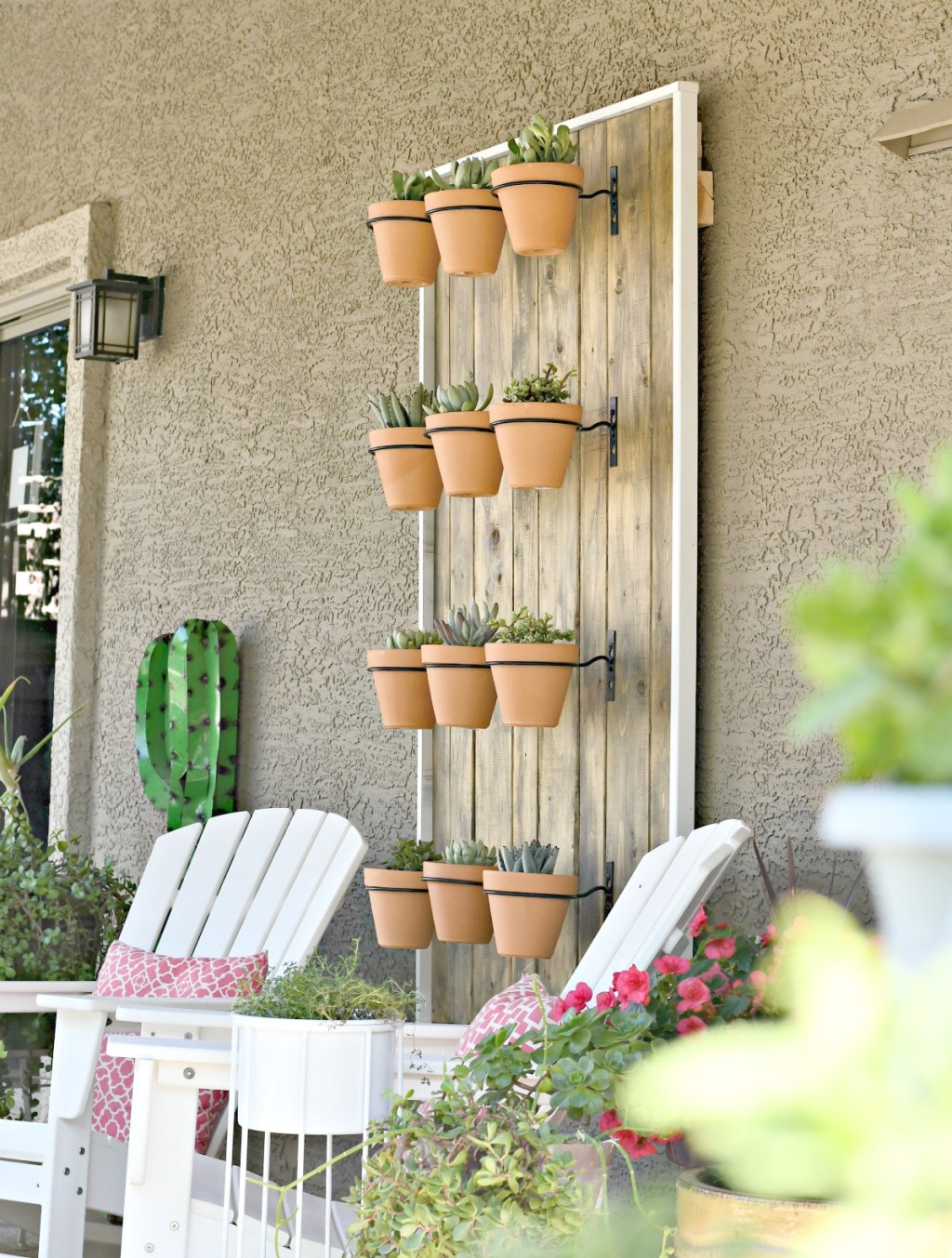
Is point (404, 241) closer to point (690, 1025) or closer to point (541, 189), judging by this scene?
point (541, 189)

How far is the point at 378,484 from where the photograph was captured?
3443mm

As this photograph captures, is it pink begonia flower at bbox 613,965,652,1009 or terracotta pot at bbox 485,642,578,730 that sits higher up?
terracotta pot at bbox 485,642,578,730

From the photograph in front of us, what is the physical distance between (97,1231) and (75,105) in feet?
10.3

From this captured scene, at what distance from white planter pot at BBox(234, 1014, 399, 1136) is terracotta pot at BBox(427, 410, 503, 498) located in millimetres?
1182

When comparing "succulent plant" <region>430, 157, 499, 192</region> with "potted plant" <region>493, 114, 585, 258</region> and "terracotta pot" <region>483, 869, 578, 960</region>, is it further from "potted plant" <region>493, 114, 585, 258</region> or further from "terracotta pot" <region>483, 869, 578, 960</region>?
"terracotta pot" <region>483, 869, 578, 960</region>

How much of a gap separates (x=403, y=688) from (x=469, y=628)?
0.71 feet

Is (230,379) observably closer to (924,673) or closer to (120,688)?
(120,688)

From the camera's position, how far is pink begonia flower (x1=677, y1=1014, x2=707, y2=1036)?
1.89 meters

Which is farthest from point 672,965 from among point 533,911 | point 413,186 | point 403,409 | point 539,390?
point 413,186

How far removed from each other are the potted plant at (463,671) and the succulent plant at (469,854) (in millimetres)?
220

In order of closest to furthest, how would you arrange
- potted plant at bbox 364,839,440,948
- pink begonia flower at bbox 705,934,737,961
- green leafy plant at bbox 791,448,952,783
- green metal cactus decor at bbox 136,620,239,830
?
green leafy plant at bbox 791,448,952,783 → pink begonia flower at bbox 705,934,737,961 → potted plant at bbox 364,839,440,948 → green metal cactus decor at bbox 136,620,239,830

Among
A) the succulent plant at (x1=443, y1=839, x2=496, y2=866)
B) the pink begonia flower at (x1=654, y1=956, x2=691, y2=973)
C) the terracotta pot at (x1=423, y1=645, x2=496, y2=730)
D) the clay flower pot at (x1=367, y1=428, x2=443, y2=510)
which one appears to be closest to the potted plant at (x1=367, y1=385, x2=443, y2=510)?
the clay flower pot at (x1=367, y1=428, x2=443, y2=510)

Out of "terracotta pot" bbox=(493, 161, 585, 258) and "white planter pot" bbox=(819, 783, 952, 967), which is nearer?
"white planter pot" bbox=(819, 783, 952, 967)

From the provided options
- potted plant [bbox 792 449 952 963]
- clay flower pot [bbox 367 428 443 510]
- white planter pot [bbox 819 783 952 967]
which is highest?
clay flower pot [bbox 367 428 443 510]
